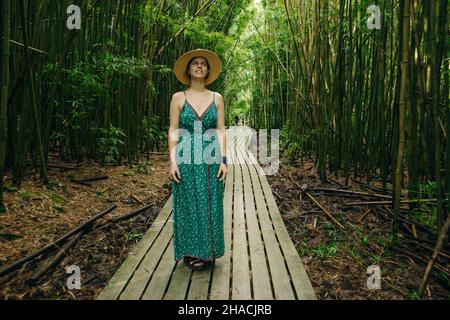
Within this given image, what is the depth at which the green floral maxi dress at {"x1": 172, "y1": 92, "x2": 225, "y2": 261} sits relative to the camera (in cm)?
189

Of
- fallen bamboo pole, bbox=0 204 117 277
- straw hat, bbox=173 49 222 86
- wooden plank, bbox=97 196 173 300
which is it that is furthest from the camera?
straw hat, bbox=173 49 222 86

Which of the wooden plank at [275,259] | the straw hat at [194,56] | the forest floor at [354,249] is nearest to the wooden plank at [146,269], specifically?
the wooden plank at [275,259]

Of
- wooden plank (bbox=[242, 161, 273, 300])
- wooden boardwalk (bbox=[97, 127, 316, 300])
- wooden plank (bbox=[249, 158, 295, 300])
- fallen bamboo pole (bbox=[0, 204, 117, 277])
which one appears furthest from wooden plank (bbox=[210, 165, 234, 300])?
fallen bamboo pole (bbox=[0, 204, 117, 277])

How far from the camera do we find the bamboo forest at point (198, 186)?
1.86 m

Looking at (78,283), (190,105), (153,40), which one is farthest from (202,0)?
(78,283)

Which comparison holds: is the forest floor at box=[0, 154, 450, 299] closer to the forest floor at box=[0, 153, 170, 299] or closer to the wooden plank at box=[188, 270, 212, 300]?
the forest floor at box=[0, 153, 170, 299]

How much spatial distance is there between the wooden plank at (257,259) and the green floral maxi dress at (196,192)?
0.25 meters

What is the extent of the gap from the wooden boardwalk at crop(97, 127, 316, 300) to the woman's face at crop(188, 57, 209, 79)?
3.59 feet

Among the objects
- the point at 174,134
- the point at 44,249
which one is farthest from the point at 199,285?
the point at 44,249

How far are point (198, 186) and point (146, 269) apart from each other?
21.6 inches

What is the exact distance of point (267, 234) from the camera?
8.42 feet

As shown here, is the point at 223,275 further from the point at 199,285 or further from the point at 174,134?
the point at 174,134

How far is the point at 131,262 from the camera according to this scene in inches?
78.2

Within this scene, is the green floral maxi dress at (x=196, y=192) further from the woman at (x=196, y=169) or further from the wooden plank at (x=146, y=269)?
the wooden plank at (x=146, y=269)
